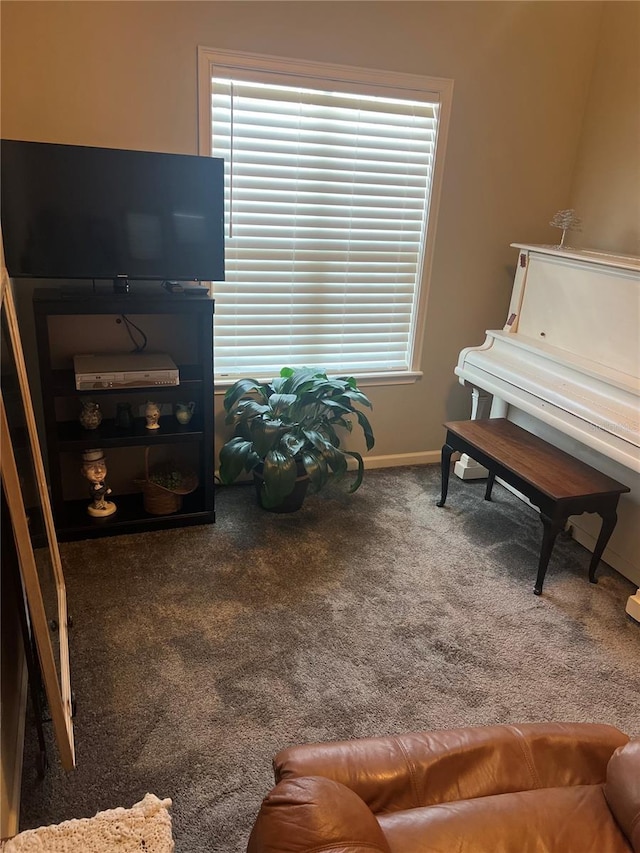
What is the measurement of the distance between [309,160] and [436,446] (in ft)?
5.69

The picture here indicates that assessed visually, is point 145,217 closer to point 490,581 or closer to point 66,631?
point 66,631

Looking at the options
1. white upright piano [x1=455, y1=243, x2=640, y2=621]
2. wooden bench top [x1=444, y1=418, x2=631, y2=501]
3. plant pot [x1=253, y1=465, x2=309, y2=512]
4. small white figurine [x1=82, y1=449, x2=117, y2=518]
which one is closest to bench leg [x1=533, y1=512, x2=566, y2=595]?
wooden bench top [x1=444, y1=418, x2=631, y2=501]

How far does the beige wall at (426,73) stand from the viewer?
2426 mm

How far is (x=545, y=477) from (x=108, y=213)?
2020mm

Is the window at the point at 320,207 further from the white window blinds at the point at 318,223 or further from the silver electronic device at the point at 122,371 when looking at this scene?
the silver electronic device at the point at 122,371

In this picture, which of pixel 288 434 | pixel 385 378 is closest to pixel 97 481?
pixel 288 434

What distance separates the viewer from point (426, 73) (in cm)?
291

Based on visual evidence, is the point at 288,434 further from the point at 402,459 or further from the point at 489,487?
the point at 489,487

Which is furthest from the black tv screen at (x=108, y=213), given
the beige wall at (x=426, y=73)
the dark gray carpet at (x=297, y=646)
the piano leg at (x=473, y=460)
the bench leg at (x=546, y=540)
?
the bench leg at (x=546, y=540)

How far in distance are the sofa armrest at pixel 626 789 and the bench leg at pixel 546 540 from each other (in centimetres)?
122

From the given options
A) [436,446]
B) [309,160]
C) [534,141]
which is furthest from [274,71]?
[436,446]

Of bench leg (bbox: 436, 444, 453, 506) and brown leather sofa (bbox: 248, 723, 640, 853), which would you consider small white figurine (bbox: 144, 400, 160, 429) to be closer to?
bench leg (bbox: 436, 444, 453, 506)

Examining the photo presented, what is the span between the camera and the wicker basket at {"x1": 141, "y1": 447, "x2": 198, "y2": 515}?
9.14ft

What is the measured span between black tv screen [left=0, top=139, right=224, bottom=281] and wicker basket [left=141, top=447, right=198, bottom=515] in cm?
91
